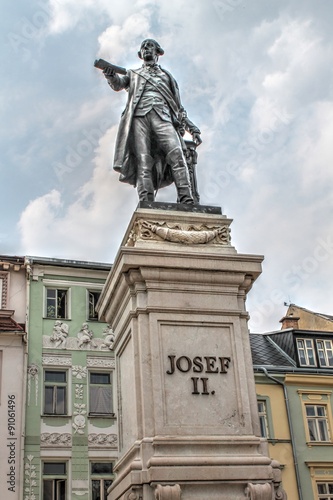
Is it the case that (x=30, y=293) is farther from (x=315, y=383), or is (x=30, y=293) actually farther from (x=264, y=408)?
(x=315, y=383)

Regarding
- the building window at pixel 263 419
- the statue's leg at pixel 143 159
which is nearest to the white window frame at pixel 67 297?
the building window at pixel 263 419

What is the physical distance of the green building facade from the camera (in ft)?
86.1

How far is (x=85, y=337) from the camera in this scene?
28.8 m

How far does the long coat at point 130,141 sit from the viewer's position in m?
9.66

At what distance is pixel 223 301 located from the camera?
320 inches

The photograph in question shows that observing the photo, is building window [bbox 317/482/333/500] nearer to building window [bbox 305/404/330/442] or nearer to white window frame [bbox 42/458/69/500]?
building window [bbox 305/404/330/442]

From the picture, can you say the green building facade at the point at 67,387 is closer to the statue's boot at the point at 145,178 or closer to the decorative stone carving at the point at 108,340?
the decorative stone carving at the point at 108,340

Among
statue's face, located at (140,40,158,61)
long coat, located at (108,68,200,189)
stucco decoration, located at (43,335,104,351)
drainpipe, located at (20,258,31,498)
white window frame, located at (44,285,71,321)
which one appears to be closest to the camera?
long coat, located at (108,68,200,189)

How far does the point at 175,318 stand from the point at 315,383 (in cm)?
2414

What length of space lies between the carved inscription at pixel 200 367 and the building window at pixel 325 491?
2298 centimetres

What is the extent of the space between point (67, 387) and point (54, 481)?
358 cm

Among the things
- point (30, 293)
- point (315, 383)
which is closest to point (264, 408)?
point (315, 383)

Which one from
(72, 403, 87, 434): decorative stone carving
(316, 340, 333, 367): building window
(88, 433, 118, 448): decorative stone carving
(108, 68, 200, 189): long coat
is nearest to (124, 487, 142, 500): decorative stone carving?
(108, 68, 200, 189): long coat

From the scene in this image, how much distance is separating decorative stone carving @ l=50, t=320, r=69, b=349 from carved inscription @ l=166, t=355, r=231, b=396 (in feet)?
70.1
